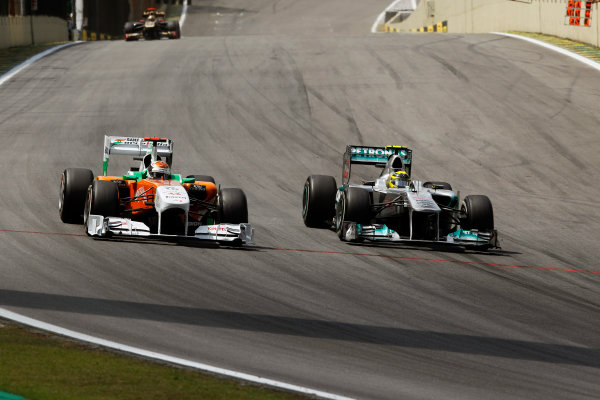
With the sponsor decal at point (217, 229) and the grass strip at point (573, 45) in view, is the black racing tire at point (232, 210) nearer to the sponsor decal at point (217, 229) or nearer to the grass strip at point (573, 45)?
the sponsor decal at point (217, 229)

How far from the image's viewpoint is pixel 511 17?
1753 inches

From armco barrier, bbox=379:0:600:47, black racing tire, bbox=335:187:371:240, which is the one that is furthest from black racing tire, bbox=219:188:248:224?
armco barrier, bbox=379:0:600:47

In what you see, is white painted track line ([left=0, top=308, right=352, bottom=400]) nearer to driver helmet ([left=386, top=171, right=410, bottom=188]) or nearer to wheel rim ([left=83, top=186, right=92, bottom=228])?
wheel rim ([left=83, top=186, right=92, bottom=228])

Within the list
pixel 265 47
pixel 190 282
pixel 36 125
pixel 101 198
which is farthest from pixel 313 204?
A: pixel 265 47

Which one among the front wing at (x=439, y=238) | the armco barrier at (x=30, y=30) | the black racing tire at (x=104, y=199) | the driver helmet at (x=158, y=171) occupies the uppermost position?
the armco barrier at (x=30, y=30)

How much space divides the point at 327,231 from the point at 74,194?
428 centimetres

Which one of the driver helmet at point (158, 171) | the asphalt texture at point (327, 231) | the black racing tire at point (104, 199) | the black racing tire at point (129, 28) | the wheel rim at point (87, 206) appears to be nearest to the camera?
the asphalt texture at point (327, 231)

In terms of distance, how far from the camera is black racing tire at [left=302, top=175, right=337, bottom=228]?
55.6 feet

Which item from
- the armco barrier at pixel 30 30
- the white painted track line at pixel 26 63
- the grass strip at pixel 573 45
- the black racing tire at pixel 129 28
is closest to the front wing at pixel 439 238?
the white painted track line at pixel 26 63

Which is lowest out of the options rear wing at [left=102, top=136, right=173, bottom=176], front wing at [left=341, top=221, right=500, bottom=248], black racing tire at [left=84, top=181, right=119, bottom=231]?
front wing at [left=341, top=221, right=500, bottom=248]

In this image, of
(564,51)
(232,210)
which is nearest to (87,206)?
(232,210)

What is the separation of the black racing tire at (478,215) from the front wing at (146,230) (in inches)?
141

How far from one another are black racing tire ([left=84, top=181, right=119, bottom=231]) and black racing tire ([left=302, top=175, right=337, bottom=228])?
3796 mm

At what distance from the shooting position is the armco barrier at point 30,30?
39.2 meters
